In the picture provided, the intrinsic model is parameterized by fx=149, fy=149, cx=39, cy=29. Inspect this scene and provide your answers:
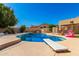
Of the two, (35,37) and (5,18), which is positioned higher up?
(5,18)

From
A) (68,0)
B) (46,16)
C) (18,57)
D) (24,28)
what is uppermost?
(68,0)

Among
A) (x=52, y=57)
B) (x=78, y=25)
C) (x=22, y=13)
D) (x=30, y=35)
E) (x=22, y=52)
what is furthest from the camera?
(x=78, y=25)

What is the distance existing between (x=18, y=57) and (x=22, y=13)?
370 centimetres

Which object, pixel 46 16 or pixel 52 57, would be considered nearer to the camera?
pixel 52 57

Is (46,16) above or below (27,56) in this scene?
above

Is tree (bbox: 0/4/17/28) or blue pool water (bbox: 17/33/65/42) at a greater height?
tree (bbox: 0/4/17/28)

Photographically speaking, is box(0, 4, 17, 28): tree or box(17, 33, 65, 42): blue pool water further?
box(0, 4, 17, 28): tree

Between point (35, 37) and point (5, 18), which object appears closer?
point (35, 37)

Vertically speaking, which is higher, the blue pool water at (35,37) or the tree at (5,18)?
the tree at (5,18)

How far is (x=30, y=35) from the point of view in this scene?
34.2 feet

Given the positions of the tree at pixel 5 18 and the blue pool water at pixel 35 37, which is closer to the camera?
the blue pool water at pixel 35 37

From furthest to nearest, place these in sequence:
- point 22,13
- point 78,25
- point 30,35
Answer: point 78,25
point 30,35
point 22,13

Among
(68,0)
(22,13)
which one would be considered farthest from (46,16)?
(68,0)

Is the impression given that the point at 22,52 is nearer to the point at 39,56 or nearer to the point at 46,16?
the point at 39,56
